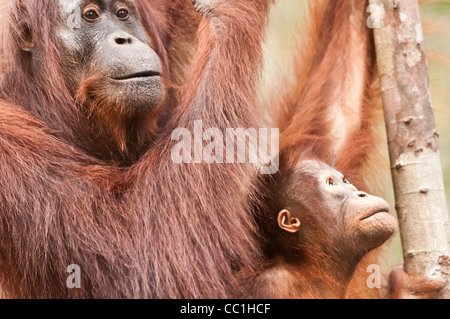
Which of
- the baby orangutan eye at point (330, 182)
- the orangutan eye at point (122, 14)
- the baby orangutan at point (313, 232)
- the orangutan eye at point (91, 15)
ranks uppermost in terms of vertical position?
the orangutan eye at point (122, 14)

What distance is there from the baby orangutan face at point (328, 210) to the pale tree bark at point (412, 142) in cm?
9

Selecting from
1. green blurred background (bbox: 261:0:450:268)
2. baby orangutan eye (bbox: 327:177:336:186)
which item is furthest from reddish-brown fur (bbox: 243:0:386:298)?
baby orangutan eye (bbox: 327:177:336:186)

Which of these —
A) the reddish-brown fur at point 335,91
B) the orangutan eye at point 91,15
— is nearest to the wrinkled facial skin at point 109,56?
the orangutan eye at point 91,15

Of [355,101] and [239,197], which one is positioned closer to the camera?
[239,197]

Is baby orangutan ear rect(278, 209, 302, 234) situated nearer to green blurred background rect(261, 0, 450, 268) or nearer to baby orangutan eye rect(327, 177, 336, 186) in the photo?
baby orangutan eye rect(327, 177, 336, 186)

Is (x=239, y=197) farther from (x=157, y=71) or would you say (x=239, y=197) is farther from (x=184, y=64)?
(x=184, y=64)

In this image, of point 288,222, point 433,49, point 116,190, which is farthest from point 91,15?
point 433,49

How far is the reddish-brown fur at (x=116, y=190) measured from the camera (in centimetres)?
188

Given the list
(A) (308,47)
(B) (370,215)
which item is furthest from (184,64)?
(B) (370,215)

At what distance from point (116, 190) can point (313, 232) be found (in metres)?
0.64

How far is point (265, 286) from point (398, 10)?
972mm

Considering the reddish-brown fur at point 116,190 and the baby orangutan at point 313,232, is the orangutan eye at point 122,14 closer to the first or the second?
the reddish-brown fur at point 116,190

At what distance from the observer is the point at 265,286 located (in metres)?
2.00
